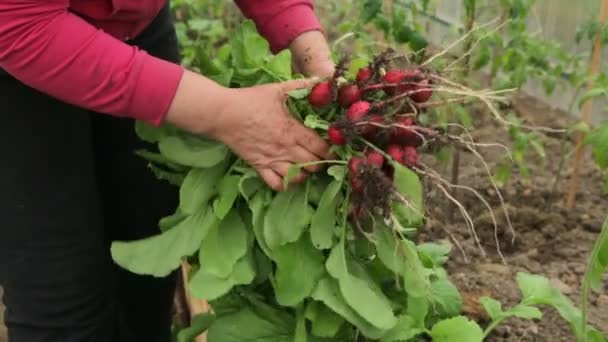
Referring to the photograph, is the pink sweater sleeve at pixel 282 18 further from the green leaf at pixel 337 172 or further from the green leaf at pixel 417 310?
the green leaf at pixel 417 310

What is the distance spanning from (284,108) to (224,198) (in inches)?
8.0

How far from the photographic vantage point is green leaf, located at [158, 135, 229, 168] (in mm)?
1537

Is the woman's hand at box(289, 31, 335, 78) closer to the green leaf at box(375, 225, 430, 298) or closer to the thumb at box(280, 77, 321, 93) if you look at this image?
the thumb at box(280, 77, 321, 93)

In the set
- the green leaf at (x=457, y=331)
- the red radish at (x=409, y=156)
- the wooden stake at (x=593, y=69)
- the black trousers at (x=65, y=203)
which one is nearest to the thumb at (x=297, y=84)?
the red radish at (x=409, y=156)

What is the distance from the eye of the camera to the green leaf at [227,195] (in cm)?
151

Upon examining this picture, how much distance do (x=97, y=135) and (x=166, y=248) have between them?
41 cm

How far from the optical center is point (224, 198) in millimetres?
1512

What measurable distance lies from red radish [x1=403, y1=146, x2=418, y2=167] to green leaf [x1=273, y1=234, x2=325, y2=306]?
0.24m

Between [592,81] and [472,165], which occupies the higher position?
[592,81]

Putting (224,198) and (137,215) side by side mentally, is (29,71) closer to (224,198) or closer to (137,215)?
(224,198)

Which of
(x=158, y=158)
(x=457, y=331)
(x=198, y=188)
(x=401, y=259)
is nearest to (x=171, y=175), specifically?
(x=158, y=158)

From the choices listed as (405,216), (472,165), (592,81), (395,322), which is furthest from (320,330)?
(472,165)

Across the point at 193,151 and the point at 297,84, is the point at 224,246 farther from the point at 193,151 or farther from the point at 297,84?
the point at 297,84

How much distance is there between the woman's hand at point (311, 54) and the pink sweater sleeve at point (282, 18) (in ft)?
0.05
